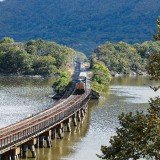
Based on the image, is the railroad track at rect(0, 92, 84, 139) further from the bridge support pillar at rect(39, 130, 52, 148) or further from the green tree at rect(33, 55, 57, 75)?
the green tree at rect(33, 55, 57, 75)

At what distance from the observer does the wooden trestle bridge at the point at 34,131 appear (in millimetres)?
39312

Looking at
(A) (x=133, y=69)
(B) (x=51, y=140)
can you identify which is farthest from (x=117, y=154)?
(A) (x=133, y=69)

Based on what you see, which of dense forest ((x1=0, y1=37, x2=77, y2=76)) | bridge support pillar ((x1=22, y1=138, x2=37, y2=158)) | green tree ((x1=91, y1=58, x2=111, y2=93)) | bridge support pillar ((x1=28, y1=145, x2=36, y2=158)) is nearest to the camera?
bridge support pillar ((x1=22, y1=138, x2=37, y2=158))

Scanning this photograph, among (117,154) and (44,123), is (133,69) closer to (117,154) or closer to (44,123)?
(44,123)

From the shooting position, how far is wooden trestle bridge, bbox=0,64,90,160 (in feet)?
129

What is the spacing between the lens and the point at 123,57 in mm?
181000

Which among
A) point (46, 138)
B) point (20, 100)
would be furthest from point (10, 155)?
point (20, 100)

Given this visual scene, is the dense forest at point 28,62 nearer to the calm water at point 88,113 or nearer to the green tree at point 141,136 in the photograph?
the calm water at point 88,113

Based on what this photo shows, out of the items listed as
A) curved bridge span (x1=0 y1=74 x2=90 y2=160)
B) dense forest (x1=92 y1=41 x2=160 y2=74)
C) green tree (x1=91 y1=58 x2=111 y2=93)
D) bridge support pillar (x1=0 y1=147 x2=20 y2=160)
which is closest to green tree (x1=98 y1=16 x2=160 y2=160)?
curved bridge span (x1=0 y1=74 x2=90 y2=160)

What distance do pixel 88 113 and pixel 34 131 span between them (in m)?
30.4

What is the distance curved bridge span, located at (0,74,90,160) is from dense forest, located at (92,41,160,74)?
337 feet

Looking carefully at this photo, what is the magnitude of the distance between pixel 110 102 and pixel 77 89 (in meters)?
7.87

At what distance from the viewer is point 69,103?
6488 centimetres

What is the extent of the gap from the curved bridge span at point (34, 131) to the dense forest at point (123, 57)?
10264 cm
